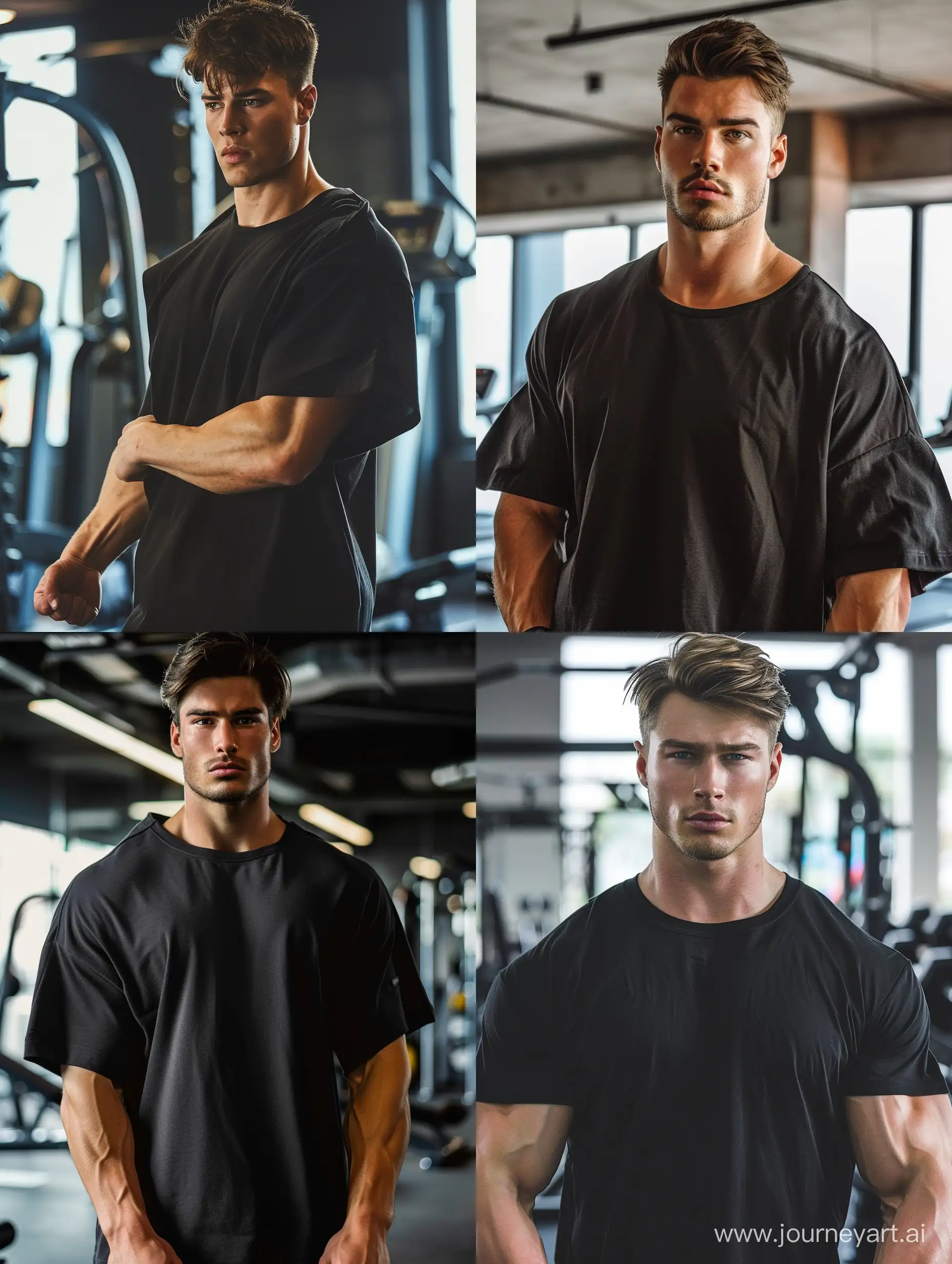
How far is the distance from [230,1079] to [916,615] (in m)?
1.77

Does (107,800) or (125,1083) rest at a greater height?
(107,800)

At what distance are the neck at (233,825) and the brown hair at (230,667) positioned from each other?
0.66 ft

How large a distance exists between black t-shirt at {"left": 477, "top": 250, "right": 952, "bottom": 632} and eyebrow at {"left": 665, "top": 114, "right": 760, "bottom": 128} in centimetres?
31

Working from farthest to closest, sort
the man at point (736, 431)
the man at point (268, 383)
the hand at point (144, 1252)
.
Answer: the man at point (268, 383)
the man at point (736, 431)
the hand at point (144, 1252)

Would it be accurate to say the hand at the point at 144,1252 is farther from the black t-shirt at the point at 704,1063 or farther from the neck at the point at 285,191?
the neck at the point at 285,191

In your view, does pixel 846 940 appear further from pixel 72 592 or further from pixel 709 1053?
pixel 72 592

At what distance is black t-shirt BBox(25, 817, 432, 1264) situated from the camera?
2.81 meters

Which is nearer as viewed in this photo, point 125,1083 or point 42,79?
point 125,1083

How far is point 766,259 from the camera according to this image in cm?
292

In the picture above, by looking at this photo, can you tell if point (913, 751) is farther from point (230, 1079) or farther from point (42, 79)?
point (42, 79)

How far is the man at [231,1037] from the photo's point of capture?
281 cm

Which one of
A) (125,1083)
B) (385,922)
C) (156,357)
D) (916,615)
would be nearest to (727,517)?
(916,615)

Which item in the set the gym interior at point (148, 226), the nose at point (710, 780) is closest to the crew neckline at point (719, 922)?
the nose at point (710, 780)

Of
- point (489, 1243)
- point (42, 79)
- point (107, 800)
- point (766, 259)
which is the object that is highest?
point (42, 79)
